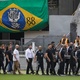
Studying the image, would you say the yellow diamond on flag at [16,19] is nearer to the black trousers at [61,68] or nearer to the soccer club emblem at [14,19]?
the soccer club emblem at [14,19]

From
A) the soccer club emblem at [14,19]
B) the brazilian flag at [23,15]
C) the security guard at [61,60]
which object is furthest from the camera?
the soccer club emblem at [14,19]

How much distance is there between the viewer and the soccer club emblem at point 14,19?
47000mm

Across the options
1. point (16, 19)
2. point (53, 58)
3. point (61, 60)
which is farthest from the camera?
point (16, 19)

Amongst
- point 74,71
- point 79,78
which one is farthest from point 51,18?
point 79,78

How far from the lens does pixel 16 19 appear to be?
155ft

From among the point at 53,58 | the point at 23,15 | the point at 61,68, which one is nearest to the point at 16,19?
the point at 23,15

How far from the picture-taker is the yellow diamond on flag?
46.9 meters

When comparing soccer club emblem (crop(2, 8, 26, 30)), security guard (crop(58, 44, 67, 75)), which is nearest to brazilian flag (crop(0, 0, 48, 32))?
soccer club emblem (crop(2, 8, 26, 30))

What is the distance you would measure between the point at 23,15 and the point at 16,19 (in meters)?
0.65

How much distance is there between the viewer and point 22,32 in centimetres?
4934

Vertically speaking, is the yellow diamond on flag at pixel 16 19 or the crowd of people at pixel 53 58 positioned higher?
the yellow diamond on flag at pixel 16 19

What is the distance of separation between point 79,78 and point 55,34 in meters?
16.2

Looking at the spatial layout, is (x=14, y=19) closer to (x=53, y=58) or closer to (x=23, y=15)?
(x=23, y=15)

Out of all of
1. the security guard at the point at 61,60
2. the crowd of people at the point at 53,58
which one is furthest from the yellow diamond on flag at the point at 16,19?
the security guard at the point at 61,60
